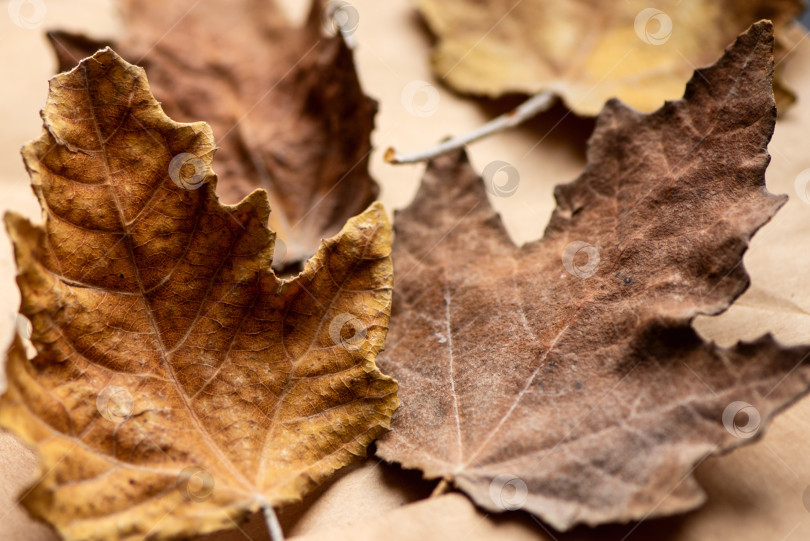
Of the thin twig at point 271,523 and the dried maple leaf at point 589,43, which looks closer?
the thin twig at point 271,523

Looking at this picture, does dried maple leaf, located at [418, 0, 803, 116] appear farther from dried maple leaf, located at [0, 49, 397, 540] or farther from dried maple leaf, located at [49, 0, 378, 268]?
dried maple leaf, located at [0, 49, 397, 540]

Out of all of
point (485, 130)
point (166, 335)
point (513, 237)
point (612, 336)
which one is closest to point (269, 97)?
point (485, 130)

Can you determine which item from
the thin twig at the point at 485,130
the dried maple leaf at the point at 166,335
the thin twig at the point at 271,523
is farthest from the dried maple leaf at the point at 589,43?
the thin twig at the point at 271,523

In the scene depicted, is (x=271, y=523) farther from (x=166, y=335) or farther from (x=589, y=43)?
(x=589, y=43)

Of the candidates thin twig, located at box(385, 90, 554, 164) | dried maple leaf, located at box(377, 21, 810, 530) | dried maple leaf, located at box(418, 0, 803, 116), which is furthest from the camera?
dried maple leaf, located at box(418, 0, 803, 116)

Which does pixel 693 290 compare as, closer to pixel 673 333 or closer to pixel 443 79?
pixel 673 333

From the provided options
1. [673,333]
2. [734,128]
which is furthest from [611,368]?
[734,128]

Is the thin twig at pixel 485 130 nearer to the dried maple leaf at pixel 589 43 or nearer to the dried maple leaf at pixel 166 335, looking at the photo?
the dried maple leaf at pixel 589 43

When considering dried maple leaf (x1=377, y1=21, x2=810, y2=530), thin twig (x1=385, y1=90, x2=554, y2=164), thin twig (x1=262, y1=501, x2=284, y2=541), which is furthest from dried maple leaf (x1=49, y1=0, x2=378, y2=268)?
thin twig (x1=262, y1=501, x2=284, y2=541)
